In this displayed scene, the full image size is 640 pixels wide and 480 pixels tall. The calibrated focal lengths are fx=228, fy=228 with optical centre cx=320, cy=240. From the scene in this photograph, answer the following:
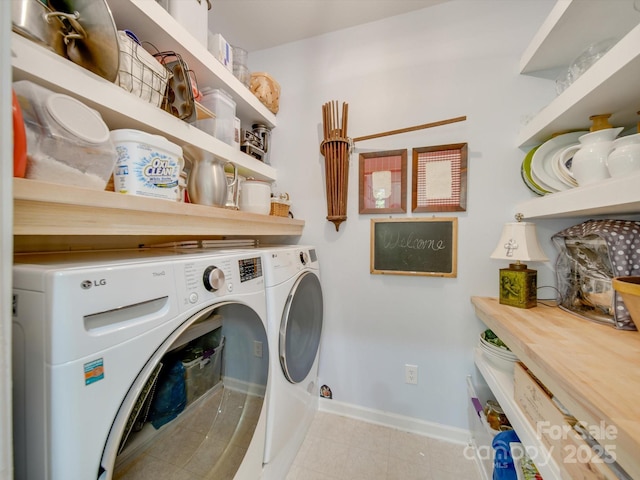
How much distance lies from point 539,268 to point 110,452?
1753mm

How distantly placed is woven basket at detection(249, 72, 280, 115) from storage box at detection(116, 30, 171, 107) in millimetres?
707

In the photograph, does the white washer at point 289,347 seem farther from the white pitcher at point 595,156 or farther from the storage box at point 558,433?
the white pitcher at point 595,156

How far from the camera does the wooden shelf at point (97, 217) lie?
0.45 meters

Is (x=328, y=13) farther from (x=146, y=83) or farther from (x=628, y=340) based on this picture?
(x=628, y=340)

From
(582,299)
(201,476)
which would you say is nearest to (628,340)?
(582,299)

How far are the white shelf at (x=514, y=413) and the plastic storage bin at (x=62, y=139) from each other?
144 centimetres

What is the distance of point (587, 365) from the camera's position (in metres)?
0.60

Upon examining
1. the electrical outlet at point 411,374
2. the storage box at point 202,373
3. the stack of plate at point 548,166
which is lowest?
the electrical outlet at point 411,374

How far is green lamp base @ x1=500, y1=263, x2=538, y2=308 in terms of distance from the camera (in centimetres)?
106

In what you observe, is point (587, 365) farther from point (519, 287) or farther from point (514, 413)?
point (519, 287)

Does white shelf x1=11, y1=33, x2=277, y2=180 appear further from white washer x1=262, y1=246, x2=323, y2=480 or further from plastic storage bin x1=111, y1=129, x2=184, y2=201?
white washer x1=262, y1=246, x2=323, y2=480

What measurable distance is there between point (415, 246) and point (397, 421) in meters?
1.09

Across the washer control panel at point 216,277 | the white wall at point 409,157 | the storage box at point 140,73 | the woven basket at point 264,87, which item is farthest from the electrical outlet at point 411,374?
the woven basket at point 264,87

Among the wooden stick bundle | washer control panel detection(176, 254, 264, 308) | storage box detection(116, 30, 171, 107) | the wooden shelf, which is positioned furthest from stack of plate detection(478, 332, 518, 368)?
storage box detection(116, 30, 171, 107)
